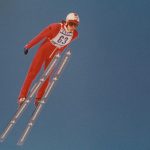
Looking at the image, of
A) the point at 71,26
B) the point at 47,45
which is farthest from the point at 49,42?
the point at 71,26

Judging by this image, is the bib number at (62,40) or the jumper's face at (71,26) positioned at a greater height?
the jumper's face at (71,26)

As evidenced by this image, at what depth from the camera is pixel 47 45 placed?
7.88 ft

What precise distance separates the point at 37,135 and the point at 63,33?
3.03ft

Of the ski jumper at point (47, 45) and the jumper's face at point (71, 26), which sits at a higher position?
the jumper's face at point (71, 26)

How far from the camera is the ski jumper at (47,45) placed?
2.37 metres

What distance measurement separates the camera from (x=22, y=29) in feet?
9.39

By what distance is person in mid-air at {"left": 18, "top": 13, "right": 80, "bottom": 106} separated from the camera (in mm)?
2367

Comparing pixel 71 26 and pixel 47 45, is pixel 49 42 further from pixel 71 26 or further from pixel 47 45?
pixel 71 26

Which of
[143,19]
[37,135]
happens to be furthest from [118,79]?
[37,135]

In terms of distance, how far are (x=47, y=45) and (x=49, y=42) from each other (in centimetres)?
2

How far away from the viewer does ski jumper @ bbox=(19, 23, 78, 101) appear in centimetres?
237

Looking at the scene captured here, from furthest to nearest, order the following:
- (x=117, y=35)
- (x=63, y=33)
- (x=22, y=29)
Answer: (x=117, y=35) → (x=22, y=29) → (x=63, y=33)

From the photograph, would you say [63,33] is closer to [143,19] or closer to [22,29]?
[22,29]

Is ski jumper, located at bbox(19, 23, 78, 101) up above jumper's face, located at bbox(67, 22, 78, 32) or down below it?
below
